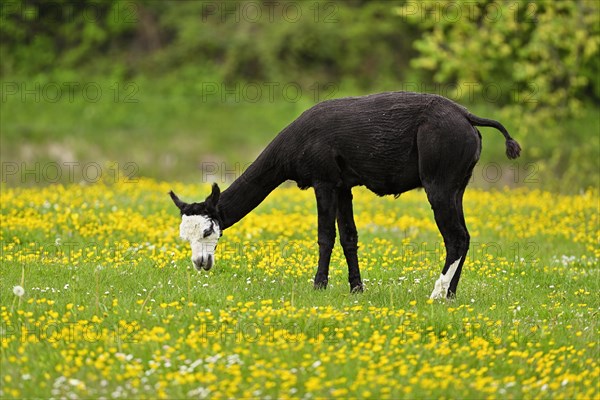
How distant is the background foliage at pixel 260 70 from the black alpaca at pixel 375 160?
12315mm

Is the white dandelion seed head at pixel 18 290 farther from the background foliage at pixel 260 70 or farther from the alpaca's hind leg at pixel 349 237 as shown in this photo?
the background foliage at pixel 260 70

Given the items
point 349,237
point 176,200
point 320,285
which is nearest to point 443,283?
point 349,237

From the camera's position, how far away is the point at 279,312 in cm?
960

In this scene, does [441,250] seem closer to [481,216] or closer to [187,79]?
[481,216]

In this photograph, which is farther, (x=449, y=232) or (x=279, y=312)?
(x=449, y=232)

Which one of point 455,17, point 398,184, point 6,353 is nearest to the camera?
point 6,353

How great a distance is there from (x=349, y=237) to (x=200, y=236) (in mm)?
1776

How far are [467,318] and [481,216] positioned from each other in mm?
7732

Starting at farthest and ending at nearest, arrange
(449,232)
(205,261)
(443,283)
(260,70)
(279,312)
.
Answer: (260,70) → (205,261) → (443,283) → (449,232) → (279,312)

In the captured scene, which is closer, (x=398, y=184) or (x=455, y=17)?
(x=398, y=184)

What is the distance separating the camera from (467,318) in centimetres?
985

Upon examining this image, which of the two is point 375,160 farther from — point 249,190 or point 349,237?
point 249,190

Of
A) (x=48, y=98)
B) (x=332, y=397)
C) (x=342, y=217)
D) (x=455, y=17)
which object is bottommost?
(x=332, y=397)

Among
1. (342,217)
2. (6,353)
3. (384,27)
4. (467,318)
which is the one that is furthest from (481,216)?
(384,27)
